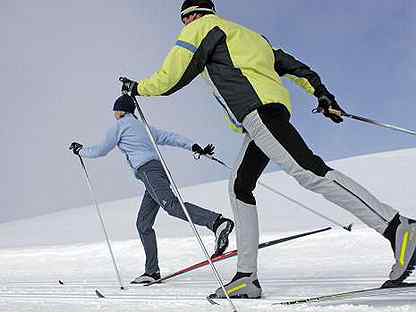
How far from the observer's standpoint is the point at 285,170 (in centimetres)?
313

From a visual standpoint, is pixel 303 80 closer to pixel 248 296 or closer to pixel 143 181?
pixel 248 296

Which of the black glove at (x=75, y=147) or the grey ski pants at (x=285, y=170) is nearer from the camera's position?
the grey ski pants at (x=285, y=170)

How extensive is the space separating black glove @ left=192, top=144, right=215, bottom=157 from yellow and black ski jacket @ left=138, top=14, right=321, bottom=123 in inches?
70.3

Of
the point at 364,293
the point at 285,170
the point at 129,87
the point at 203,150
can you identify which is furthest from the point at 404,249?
the point at 203,150

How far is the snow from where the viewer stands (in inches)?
131

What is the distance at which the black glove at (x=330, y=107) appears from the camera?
3.29 meters

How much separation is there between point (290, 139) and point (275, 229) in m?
5.91

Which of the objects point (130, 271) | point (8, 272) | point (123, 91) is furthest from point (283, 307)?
point (8, 272)

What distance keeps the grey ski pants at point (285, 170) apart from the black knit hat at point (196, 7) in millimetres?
659

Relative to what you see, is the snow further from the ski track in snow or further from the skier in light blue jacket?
the skier in light blue jacket

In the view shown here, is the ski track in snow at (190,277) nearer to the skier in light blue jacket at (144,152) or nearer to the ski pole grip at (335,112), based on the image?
the skier in light blue jacket at (144,152)

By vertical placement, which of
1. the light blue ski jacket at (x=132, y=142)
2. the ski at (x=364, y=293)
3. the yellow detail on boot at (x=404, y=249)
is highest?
the light blue ski jacket at (x=132, y=142)

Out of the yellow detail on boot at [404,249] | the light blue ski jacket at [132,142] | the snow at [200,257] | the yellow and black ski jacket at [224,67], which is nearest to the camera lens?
the yellow detail on boot at [404,249]

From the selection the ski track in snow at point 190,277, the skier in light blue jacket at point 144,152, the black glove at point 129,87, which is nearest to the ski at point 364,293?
the ski track in snow at point 190,277
